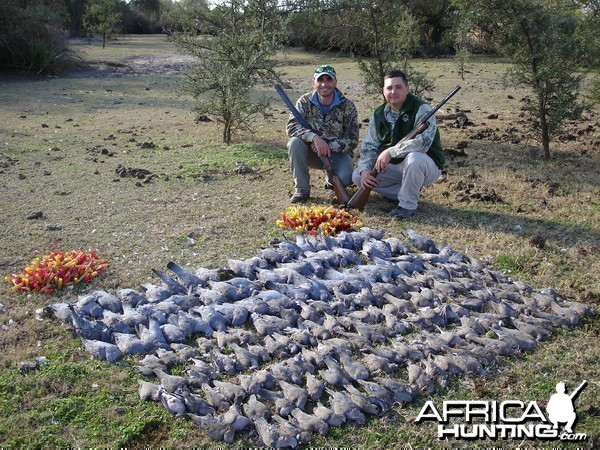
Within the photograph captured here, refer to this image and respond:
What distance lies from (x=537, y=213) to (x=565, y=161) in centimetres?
275

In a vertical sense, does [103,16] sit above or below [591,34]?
above

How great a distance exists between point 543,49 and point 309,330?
271 inches

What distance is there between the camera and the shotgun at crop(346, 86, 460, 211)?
6977 millimetres

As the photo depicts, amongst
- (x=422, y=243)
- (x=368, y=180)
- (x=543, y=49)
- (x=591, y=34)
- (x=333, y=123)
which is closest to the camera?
(x=422, y=243)

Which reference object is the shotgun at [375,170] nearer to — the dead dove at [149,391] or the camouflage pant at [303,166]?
the camouflage pant at [303,166]

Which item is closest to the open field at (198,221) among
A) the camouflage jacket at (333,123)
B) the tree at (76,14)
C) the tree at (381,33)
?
the camouflage jacket at (333,123)

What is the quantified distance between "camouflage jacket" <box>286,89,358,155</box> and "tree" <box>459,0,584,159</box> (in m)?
3.13

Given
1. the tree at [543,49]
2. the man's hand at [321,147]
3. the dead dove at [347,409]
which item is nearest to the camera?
the dead dove at [347,409]

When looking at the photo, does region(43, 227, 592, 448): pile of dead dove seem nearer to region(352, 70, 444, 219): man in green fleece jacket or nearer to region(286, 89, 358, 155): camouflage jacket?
region(352, 70, 444, 219): man in green fleece jacket

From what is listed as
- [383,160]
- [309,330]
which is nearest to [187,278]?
[309,330]

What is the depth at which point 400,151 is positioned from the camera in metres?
7.05

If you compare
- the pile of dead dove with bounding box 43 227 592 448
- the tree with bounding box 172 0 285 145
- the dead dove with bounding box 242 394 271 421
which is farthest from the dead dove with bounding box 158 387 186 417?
the tree with bounding box 172 0 285 145

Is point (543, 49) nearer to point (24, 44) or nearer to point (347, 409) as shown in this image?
point (347, 409)

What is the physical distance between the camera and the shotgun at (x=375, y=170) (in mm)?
6977
